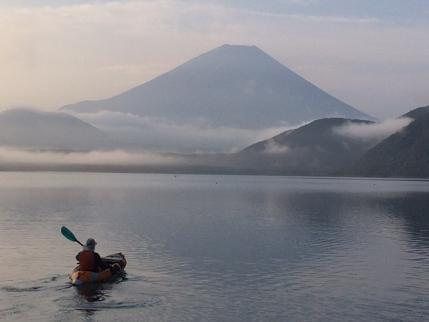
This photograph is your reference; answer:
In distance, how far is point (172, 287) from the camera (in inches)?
1388

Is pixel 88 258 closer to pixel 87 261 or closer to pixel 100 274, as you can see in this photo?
pixel 87 261

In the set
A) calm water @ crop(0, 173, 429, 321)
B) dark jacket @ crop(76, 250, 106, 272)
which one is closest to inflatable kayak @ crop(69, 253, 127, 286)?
dark jacket @ crop(76, 250, 106, 272)

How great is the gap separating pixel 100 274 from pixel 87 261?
1085mm

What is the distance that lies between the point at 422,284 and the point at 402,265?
7.06m

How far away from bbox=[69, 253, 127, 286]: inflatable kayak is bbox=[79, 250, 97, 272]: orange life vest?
264 millimetres

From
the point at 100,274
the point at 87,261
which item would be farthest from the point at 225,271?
the point at 87,261

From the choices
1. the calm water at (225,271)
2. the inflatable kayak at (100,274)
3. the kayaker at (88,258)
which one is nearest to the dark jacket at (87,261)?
the kayaker at (88,258)

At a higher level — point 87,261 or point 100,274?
point 87,261

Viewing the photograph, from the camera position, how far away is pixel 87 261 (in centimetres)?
3584

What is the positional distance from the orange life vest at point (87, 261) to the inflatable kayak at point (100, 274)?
264 mm

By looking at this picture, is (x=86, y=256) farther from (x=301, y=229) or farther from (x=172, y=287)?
(x=301, y=229)

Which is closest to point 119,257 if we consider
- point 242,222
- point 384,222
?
point 242,222

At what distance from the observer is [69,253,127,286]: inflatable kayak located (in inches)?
1388

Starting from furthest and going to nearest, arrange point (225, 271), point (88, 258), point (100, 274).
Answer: point (225, 271) < point (100, 274) < point (88, 258)
